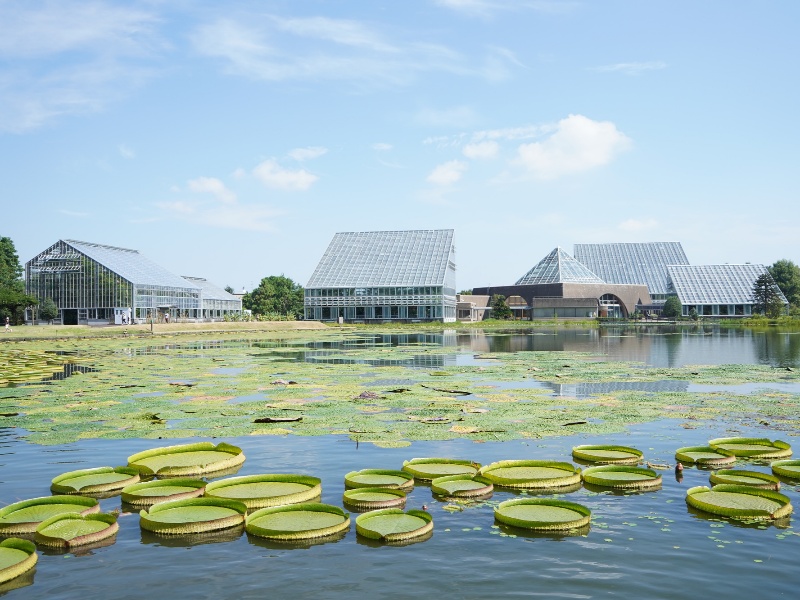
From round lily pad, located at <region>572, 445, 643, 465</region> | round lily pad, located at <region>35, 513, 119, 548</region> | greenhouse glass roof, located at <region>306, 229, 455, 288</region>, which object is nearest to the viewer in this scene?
round lily pad, located at <region>35, 513, 119, 548</region>

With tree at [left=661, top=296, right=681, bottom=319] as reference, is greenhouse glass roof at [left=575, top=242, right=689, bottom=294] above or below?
above

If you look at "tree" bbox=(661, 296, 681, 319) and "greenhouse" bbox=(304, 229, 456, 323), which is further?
"tree" bbox=(661, 296, 681, 319)

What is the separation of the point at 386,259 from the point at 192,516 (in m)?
123

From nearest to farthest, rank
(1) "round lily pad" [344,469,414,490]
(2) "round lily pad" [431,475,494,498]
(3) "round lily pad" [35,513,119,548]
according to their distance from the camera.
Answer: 1. (3) "round lily pad" [35,513,119,548]
2. (2) "round lily pad" [431,475,494,498]
3. (1) "round lily pad" [344,469,414,490]

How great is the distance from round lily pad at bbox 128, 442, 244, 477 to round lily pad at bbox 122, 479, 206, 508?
899 mm

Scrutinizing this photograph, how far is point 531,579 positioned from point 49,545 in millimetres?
6363

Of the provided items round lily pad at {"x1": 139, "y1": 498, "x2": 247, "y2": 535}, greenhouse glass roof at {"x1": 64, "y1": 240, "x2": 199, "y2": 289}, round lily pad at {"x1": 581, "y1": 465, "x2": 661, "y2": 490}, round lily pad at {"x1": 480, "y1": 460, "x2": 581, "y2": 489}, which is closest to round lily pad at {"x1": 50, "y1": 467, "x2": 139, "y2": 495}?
round lily pad at {"x1": 139, "y1": 498, "x2": 247, "y2": 535}

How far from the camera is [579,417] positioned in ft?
61.0

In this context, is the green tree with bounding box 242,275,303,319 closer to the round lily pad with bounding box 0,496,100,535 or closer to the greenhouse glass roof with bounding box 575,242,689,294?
the greenhouse glass roof with bounding box 575,242,689,294

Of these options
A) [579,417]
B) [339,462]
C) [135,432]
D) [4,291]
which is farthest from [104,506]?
[4,291]

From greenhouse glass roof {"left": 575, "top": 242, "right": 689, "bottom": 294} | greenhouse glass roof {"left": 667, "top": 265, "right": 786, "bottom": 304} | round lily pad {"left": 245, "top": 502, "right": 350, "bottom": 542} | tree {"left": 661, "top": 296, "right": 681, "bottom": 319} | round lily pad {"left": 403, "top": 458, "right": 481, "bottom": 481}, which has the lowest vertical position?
round lily pad {"left": 245, "top": 502, "right": 350, "bottom": 542}

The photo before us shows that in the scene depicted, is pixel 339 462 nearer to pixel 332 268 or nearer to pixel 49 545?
pixel 49 545

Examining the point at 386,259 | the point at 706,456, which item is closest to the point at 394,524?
the point at 706,456

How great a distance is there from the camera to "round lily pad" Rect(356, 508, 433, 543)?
9258mm
